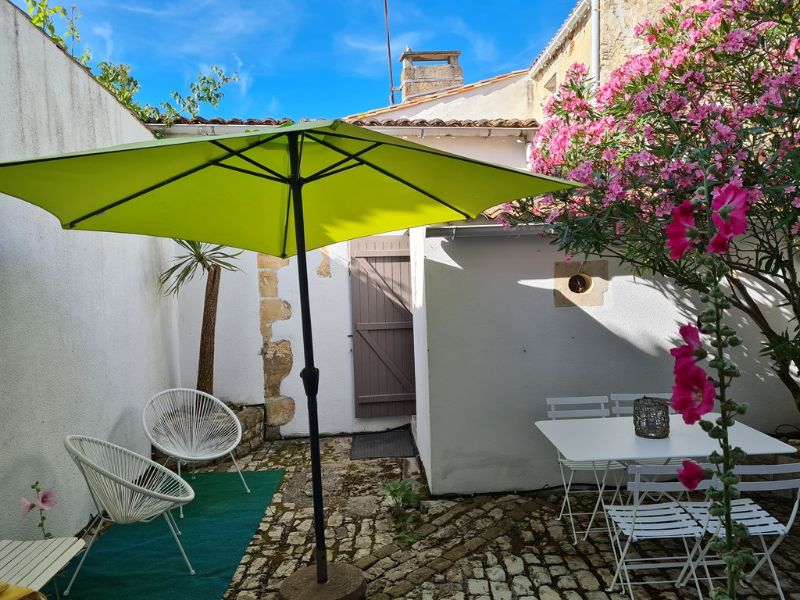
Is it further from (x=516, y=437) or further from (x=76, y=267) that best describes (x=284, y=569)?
(x=76, y=267)

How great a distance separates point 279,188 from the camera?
10.0ft

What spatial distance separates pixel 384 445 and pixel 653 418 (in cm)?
321

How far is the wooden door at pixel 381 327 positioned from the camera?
6.46 m

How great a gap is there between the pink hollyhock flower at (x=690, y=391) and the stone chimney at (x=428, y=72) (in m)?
11.0

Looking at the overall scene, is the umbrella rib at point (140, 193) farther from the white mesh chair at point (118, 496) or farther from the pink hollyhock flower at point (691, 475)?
the pink hollyhock flower at point (691, 475)

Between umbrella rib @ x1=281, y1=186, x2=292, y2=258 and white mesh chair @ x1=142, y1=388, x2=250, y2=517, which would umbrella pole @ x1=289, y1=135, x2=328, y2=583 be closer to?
umbrella rib @ x1=281, y1=186, x2=292, y2=258

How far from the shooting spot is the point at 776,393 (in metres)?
4.45

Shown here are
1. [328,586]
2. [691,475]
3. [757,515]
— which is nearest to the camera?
[691,475]

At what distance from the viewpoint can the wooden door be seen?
6457mm

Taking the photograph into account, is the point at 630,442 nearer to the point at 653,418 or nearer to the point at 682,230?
the point at 653,418

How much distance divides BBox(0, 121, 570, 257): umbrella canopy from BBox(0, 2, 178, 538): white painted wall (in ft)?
3.95

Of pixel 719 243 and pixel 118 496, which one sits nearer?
pixel 719 243

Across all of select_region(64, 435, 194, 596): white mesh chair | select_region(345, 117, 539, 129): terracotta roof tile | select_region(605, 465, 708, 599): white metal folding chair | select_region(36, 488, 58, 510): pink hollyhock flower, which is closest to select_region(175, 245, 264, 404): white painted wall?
select_region(345, 117, 539, 129): terracotta roof tile

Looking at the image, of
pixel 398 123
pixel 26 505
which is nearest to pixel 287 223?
pixel 26 505
